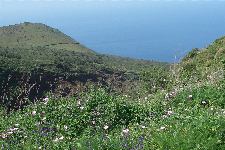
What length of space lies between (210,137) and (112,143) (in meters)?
1.39

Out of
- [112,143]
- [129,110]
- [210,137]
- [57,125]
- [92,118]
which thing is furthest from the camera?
[129,110]

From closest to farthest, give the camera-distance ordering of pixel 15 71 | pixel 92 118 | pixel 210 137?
pixel 210 137 < pixel 92 118 < pixel 15 71

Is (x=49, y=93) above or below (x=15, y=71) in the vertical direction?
above

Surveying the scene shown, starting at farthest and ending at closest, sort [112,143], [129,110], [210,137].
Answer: [129,110], [112,143], [210,137]

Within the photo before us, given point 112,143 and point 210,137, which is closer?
point 210,137

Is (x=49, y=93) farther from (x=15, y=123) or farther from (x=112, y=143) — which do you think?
(x=112, y=143)

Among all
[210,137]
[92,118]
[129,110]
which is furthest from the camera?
[129,110]

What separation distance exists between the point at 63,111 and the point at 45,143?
6.17 feet

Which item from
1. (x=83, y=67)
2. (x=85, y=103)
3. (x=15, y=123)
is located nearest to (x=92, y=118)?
(x=85, y=103)

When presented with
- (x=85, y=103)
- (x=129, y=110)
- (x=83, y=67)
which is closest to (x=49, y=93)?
(x=85, y=103)

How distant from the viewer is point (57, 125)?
8328 mm

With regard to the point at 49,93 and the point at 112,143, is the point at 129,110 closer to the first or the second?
the point at 49,93

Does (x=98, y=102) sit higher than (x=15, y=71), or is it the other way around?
(x=98, y=102)

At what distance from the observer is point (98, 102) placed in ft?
30.9
